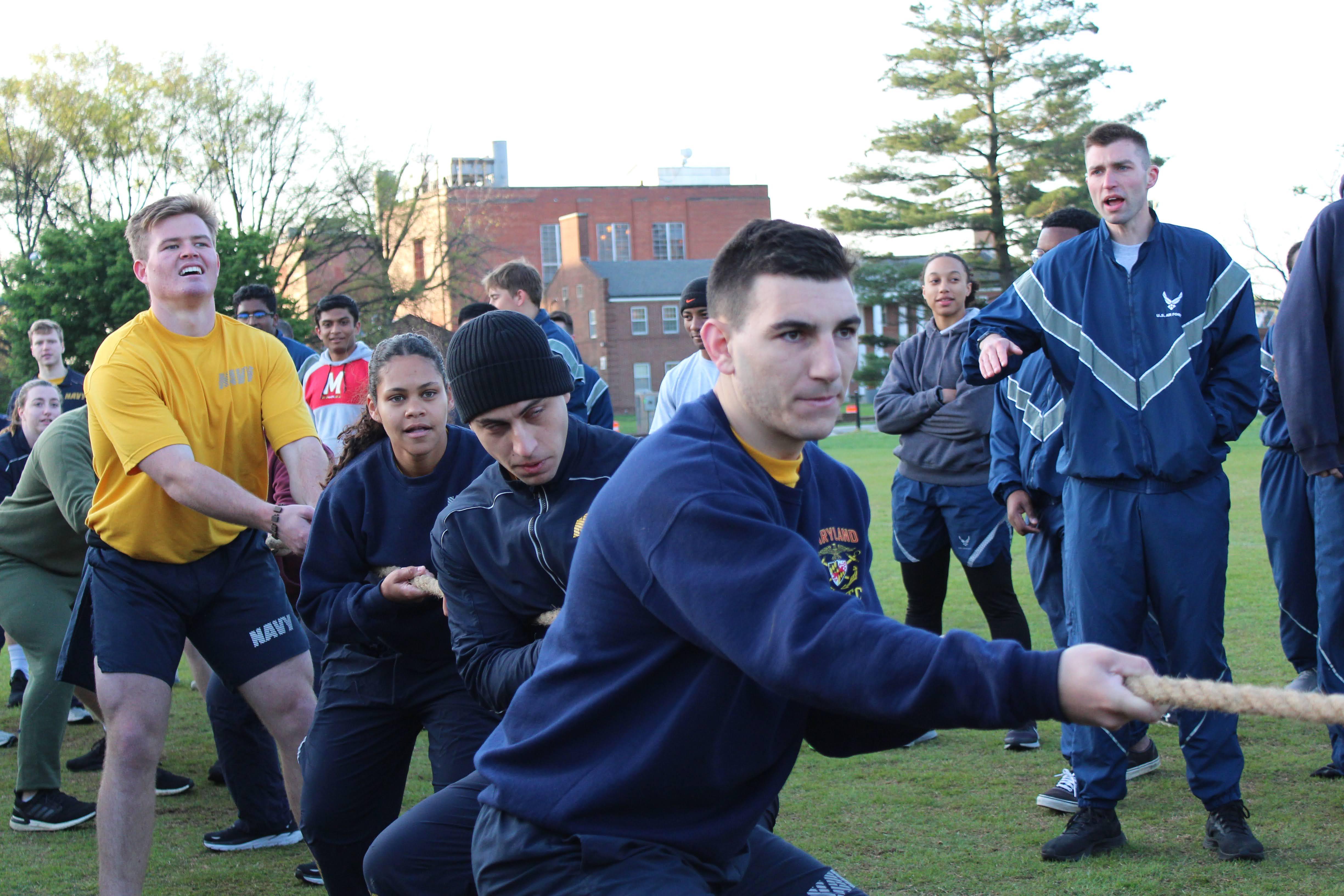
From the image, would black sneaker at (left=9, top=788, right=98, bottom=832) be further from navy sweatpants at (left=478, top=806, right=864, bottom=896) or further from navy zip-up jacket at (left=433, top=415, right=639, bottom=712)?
navy sweatpants at (left=478, top=806, right=864, bottom=896)

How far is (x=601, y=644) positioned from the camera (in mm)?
2320

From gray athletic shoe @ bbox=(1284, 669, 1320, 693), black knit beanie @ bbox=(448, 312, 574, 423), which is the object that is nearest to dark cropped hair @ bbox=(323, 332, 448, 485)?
black knit beanie @ bbox=(448, 312, 574, 423)

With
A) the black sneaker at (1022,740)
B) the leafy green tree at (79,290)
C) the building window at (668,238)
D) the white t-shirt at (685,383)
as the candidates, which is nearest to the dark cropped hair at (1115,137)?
the white t-shirt at (685,383)

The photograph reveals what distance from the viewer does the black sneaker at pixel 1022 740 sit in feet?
20.5

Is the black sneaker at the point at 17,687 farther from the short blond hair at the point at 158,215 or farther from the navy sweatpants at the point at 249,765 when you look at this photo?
the short blond hair at the point at 158,215

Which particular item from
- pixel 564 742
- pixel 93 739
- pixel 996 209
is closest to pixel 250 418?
pixel 564 742

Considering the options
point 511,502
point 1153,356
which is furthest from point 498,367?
point 1153,356

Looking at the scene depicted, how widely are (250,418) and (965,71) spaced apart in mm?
46219

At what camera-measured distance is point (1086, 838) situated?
4.66 m

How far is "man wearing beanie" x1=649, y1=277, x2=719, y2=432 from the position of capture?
7.02 m

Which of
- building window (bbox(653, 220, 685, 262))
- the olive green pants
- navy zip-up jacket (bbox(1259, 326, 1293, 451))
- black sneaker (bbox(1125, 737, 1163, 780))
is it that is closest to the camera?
black sneaker (bbox(1125, 737, 1163, 780))

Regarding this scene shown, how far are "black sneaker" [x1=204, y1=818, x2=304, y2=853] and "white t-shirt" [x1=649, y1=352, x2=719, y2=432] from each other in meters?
2.93

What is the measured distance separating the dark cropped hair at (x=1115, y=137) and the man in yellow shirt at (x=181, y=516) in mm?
3451

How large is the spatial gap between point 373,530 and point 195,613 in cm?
102
